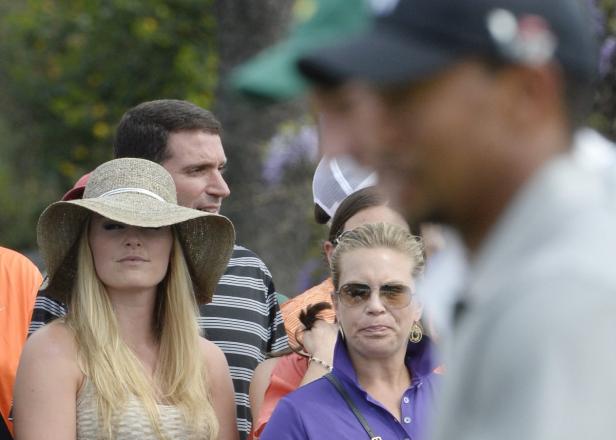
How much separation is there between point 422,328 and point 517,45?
9.48 ft

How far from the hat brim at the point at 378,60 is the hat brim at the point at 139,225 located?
110 inches

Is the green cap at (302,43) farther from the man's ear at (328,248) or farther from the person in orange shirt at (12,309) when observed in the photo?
the person in orange shirt at (12,309)

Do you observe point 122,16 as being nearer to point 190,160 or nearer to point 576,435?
point 190,160

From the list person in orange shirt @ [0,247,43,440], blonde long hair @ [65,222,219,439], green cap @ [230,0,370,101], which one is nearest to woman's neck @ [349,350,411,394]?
blonde long hair @ [65,222,219,439]

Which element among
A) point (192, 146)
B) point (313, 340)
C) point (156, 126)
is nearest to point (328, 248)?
point (313, 340)

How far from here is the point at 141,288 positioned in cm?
446

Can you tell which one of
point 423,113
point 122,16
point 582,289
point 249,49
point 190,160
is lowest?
point 582,289

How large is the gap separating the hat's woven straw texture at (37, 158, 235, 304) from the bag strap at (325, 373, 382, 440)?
76 centimetres

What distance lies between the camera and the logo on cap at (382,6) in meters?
1.65

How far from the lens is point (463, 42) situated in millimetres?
1568

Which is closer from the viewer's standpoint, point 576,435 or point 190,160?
point 576,435

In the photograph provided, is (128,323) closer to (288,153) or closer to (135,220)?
(135,220)

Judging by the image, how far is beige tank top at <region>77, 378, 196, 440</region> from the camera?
4098 mm

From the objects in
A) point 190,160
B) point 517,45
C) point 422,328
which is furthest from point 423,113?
point 190,160
